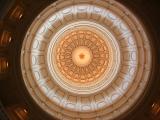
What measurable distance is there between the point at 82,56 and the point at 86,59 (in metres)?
0.36

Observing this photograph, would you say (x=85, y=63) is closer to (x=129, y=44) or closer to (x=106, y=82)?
(x=106, y=82)

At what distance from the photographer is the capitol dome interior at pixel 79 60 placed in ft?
53.5

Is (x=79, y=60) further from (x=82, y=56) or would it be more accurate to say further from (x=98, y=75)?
(x=98, y=75)

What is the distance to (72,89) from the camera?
72.0 ft

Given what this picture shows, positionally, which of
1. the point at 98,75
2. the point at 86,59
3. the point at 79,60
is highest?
the point at 79,60

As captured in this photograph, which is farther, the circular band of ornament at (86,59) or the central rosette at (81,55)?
the central rosette at (81,55)

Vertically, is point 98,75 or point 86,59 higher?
point 86,59

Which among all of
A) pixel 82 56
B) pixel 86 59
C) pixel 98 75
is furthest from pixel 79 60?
pixel 98 75

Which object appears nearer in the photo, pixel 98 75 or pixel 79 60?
pixel 98 75

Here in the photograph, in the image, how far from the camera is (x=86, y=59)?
2317 centimetres

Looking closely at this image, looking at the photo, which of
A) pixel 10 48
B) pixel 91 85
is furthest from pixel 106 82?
pixel 10 48

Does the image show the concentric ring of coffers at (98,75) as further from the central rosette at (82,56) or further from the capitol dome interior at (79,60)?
the central rosette at (82,56)

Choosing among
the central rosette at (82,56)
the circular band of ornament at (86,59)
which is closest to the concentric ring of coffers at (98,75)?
the circular band of ornament at (86,59)

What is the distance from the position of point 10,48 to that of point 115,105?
292 inches
